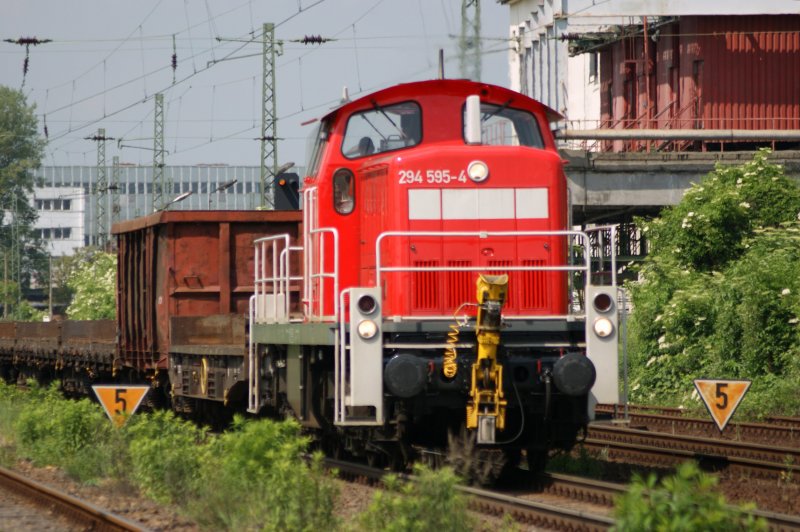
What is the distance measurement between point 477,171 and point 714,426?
7.58 m

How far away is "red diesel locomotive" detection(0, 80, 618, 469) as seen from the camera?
10641 mm

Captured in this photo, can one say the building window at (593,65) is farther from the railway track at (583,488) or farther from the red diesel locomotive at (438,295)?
the railway track at (583,488)

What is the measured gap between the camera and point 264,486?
30.8ft

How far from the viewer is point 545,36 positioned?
46.6m

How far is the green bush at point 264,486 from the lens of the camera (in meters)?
8.41

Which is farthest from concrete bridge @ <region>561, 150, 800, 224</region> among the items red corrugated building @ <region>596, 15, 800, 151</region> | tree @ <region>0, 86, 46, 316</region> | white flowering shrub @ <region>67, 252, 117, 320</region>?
tree @ <region>0, 86, 46, 316</region>

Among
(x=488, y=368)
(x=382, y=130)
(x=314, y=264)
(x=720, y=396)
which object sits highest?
(x=382, y=130)

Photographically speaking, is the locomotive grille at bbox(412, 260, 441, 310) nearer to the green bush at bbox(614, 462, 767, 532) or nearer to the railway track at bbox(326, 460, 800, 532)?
the railway track at bbox(326, 460, 800, 532)

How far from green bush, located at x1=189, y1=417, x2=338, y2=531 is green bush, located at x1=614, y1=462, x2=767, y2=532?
2610mm

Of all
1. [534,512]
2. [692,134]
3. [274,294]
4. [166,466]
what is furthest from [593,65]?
[534,512]

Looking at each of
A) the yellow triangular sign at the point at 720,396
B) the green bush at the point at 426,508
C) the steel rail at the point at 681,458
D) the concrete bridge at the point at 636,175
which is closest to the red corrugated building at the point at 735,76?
the concrete bridge at the point at 636,175

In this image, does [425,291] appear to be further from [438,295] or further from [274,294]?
[274,294]

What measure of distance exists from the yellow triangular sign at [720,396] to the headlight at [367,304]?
426cm

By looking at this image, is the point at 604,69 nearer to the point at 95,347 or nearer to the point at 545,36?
the point at 545,36
